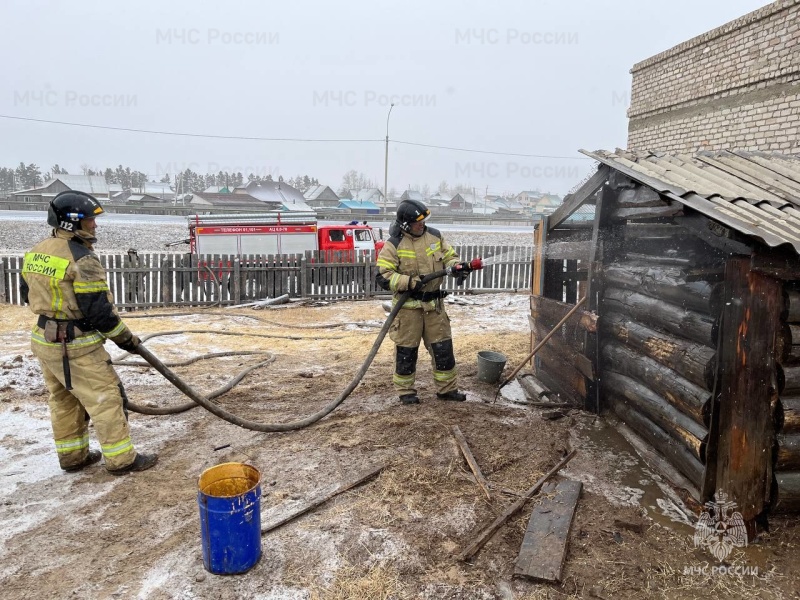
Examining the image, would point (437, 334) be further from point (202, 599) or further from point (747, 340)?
point (202, 599)

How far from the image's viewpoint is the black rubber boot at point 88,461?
4039mm

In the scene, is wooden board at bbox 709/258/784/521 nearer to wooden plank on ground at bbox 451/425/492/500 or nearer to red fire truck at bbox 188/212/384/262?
wooden plank on ground at bbox 451/425/492/500

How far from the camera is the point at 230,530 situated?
2.73 meters

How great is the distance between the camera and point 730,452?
317 centimetres

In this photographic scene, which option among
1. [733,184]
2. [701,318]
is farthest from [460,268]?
[733,184]

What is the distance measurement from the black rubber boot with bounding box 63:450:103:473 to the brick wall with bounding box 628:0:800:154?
10.4m

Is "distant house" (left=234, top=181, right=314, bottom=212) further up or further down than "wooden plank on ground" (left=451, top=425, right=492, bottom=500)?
further up

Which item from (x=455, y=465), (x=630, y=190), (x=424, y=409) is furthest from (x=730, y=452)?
(x=424, y=409)

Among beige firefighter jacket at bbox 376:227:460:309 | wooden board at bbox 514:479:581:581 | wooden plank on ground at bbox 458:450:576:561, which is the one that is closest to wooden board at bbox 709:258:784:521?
wooden board at bbox 514:479:581:581

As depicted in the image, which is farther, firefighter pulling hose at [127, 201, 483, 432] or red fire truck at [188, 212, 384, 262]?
red fire truck at [188, 212, 384, 262]

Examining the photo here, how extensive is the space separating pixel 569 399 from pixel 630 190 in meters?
2.31

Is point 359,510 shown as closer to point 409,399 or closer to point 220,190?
point 409,399

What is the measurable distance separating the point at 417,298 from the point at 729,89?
326 inches

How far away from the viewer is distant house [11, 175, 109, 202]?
199ft
